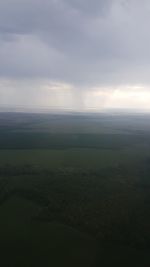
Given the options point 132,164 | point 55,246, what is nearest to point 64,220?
point 55,246

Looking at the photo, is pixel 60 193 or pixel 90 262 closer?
pixel 90 262

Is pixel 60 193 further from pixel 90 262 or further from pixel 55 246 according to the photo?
pixel 90 262

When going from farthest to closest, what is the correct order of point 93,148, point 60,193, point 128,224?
point 93,148 → point 60,193 → point 128,224

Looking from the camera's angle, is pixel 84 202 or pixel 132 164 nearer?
pixel 84 202

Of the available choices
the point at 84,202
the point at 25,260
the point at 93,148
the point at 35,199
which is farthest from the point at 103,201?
the point at 93,148

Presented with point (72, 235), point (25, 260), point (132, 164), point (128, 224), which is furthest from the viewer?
point (132, 164)

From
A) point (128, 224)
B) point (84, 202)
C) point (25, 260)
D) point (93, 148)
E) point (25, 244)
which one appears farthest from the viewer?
point (93, 148)

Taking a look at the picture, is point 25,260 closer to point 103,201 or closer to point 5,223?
point 5,223

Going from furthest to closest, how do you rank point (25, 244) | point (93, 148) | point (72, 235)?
point (93, 148) → point (72, 235) → point (25, 244)
